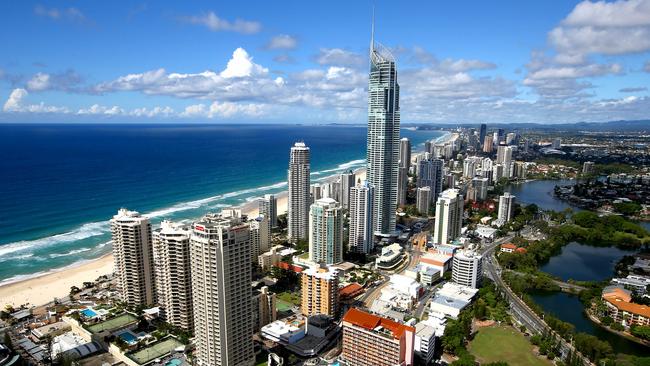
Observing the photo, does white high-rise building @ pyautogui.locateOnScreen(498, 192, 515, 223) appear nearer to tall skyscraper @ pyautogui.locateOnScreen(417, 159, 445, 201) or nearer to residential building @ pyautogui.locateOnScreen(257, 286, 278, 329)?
tall skyscraper @ pyautogui.locateOnScreen(417, 159, 445, 201)

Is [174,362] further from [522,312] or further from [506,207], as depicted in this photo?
[506,207]

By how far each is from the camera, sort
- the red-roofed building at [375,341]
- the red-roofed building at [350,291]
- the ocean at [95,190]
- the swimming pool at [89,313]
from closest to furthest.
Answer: the red-roofed building at [375,341], the swimming pool at [89,313], the red-roofed building at [350,291], the ocean at [95,190]

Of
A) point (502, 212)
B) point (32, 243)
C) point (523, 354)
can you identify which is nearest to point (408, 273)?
point (523, 354)

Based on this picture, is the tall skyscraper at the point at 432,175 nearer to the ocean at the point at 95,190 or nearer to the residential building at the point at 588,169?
the ocean at the point at 95,190

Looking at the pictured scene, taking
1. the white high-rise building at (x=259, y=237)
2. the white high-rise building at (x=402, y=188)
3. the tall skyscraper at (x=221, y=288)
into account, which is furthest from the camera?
the white high-rise building at (x=402, y=188)

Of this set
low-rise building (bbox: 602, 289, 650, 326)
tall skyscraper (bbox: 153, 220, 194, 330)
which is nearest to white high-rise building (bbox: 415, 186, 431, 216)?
low-rise building (bbox: 602, 289, 650, 326)

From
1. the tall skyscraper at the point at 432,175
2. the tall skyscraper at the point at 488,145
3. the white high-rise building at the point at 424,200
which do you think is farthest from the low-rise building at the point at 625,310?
the tall skyscraper at the point at 488,145
